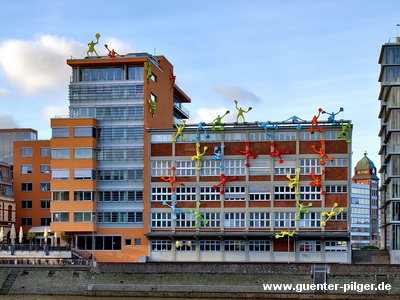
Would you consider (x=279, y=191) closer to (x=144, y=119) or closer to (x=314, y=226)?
(x=314, y=226)

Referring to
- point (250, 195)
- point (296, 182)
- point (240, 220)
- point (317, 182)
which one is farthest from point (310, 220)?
point (240, 220)

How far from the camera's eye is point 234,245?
10125cm

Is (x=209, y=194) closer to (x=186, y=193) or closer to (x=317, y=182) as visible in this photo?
(x=186, y=193)

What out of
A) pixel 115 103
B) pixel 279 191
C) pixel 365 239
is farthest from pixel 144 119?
pixel 365 239

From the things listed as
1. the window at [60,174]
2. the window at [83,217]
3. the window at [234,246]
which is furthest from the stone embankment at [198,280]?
the window at [60,174]

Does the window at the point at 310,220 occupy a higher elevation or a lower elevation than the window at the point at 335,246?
higher

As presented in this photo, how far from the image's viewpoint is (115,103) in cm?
10531

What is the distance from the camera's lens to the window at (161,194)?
102 m

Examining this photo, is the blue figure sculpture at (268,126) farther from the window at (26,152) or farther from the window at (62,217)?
the window at (26,152)

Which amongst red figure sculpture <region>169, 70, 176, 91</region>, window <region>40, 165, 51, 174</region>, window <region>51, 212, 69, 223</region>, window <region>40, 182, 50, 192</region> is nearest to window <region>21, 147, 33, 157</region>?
window <region>40, 165, 51, 174</region>

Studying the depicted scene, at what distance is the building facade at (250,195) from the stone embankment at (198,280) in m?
14.0

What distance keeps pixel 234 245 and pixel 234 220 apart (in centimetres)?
348

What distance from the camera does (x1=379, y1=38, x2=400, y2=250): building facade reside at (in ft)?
323

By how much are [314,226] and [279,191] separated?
6.46 m
